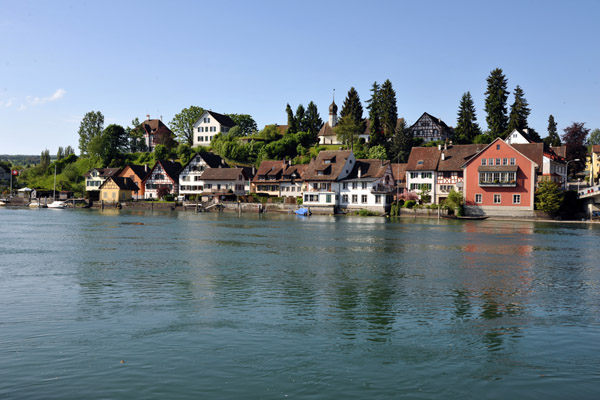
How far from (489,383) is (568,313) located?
9.56 meters

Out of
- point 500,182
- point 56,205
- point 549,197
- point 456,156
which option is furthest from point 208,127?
point 549,197

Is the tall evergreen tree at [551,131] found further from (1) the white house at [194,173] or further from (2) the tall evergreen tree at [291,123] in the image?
(1) the white house at [194,173]

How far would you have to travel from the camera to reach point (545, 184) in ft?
258

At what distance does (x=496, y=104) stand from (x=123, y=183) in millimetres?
88055

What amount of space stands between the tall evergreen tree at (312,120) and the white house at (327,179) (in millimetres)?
37266

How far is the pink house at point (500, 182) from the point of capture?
8144 cm

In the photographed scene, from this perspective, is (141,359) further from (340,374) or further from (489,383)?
(489,383)

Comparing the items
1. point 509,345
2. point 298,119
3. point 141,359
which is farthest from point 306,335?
point 298,119

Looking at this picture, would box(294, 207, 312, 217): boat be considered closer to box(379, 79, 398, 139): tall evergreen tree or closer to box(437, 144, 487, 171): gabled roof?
box(437, 144, 487, 171): gabled roof

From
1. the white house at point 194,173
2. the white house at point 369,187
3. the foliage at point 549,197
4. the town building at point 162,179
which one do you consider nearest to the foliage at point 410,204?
the white house at point 369,187

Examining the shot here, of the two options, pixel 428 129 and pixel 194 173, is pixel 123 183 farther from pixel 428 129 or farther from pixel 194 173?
pixel 428 129

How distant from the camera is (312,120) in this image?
139500mm

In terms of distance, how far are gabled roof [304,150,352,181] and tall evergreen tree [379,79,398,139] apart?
2559 centimetres

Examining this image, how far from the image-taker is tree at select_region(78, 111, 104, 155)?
15550 cm
